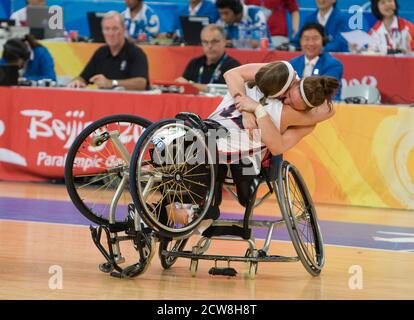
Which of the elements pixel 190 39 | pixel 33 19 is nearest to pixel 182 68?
pixel 190 39

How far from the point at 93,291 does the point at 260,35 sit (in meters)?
7.65

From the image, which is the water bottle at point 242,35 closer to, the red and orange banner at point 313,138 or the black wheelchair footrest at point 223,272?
the red and orange banner at point 313,138

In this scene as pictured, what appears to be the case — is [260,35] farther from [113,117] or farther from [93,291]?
[93,291]

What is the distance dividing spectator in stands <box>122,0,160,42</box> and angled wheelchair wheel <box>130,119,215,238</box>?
7.65 metres

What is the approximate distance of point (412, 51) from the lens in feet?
41.8

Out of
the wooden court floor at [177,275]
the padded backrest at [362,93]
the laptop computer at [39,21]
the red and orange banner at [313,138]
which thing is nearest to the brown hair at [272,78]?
the wooden court floor at [177,275]

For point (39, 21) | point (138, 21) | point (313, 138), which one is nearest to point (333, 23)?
point (138, 21)

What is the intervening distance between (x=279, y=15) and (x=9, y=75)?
4.68m

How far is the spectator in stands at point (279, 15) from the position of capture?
14.1 metres

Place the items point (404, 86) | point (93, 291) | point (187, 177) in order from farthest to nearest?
point (404, 86)
point (187, 177)
point (93, 291)

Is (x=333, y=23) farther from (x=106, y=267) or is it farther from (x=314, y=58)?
(x=106, y=267)

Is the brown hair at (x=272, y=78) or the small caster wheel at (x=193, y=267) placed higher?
the brown hair at (x=272, y=78)

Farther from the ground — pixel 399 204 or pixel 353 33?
pixel 353 33

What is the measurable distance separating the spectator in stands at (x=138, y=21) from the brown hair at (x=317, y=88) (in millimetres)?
7576
